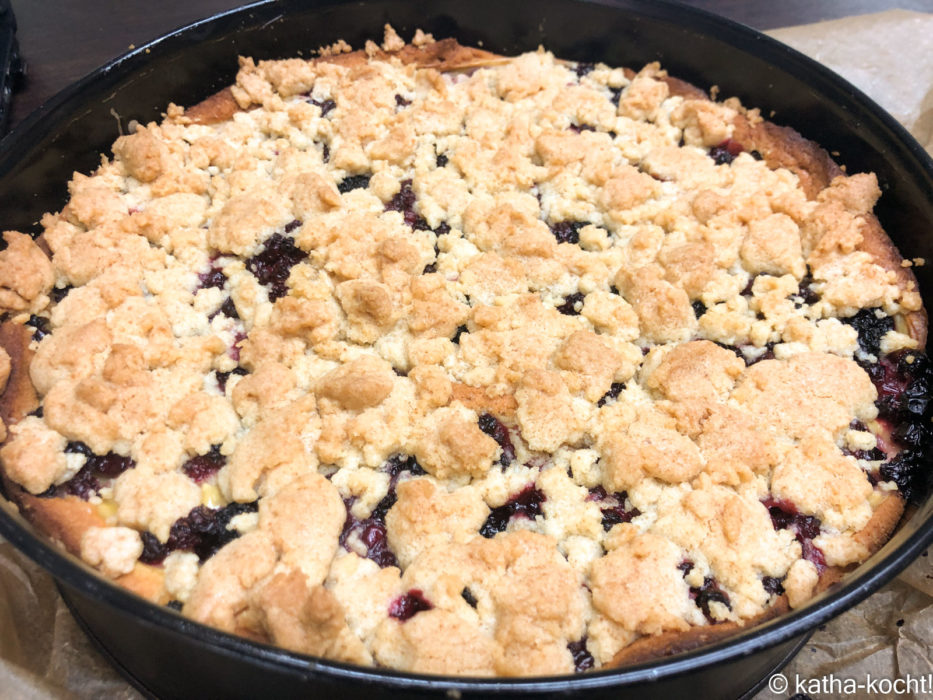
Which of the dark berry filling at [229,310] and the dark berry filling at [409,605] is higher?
the dark berry filling at [229,310]

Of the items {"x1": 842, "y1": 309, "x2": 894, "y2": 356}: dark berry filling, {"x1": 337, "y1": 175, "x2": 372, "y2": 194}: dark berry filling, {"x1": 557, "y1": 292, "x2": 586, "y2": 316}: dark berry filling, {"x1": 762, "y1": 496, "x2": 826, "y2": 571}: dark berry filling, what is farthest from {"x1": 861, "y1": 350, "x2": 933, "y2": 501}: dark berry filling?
{"x1": 337, "y1": 175, "x2": 372, "y2": 194}: dark berry filling

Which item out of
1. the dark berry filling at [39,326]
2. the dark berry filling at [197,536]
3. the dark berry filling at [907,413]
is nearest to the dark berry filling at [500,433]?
the dark berry filling at [197,536]

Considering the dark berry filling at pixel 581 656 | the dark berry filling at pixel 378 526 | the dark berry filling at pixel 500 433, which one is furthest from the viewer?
the dark berry filling at pixel 500 433

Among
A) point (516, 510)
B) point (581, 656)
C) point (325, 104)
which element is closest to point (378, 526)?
point (516, 510)

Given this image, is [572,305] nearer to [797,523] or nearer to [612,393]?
[612,393]

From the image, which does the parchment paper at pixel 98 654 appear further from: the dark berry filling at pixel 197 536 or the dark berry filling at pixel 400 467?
the dark berry filling at pixel 400 467

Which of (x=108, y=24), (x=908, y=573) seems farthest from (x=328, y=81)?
(x=908, y=573)

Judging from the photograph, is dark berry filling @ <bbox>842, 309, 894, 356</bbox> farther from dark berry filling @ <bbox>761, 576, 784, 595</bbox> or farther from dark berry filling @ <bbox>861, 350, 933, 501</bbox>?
dark berry filling @ <bbox>761, 576, 784, 595</bbox>
